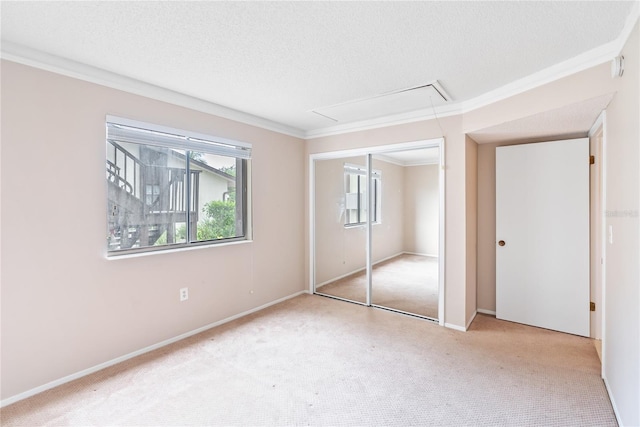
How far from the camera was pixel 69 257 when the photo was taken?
2314 mm

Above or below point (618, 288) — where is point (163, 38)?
above

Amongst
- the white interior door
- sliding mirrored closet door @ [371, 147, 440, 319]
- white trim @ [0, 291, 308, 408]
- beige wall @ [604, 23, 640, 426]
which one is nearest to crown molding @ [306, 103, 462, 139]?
sliding mirrored closet door @ [371, 147, 440, 319]

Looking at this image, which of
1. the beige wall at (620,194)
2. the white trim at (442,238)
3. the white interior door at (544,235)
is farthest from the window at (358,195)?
the beige wall at (620,194)

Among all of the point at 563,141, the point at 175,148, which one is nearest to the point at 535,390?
the point at 563,141

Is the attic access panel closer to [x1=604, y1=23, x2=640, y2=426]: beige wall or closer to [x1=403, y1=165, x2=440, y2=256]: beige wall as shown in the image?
[x1=403, y1=165, x2=440, y2=256]: beige wall

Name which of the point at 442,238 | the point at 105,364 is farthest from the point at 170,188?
the point at 442,238

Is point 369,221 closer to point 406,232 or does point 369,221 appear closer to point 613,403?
point 406,232

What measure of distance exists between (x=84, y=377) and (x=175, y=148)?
201 centimetres

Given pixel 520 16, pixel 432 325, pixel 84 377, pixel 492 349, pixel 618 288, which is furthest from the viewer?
pixel 432 325

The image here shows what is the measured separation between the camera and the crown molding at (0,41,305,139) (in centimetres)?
205

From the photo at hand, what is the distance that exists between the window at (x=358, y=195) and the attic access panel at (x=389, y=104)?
2.35ft

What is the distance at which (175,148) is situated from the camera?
2959mm

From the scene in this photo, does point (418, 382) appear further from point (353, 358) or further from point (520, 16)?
point (520, 16)

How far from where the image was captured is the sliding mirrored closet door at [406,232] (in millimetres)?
3559
